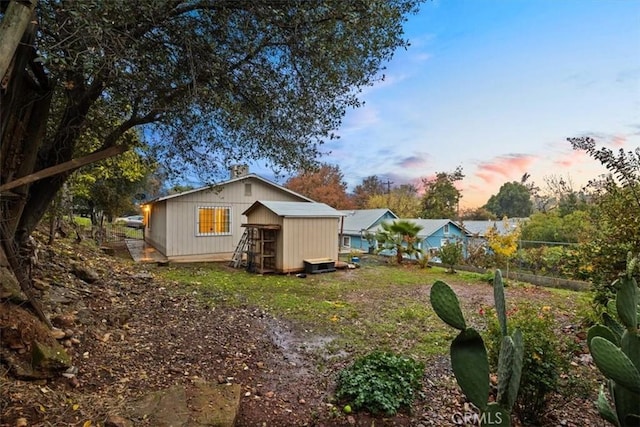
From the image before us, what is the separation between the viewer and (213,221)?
44.2 feet

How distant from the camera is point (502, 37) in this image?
6.01 m

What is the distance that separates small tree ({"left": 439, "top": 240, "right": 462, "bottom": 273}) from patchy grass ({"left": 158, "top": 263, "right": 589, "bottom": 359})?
2.27 feet

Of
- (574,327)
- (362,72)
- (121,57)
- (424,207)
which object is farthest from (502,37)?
(424,207)

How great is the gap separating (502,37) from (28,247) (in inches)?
313

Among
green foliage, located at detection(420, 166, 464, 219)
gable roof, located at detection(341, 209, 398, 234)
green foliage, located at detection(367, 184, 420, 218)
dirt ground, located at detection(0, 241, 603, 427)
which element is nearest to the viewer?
dirt ground, located at detection(0, 241, 603, 427)

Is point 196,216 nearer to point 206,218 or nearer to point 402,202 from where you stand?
point 206,218

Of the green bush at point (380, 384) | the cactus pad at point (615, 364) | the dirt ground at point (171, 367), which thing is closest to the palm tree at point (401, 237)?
the dirt ground at point (171, 367)

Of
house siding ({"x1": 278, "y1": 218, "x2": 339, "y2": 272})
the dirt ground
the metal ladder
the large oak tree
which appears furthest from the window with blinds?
the large oak tree

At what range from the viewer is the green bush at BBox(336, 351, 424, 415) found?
8.88ft

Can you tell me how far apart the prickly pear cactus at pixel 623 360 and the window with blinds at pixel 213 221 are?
1299 centimetres

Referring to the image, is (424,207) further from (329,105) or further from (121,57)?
(121,57)

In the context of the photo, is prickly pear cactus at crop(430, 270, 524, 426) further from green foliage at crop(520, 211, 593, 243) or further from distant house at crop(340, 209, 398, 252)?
distant house at crop(340, 209, 398, 252)

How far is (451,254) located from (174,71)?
10511mm

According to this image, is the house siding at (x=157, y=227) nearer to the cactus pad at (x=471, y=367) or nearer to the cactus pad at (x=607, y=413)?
the cactus pad at (x=471, y=367)
